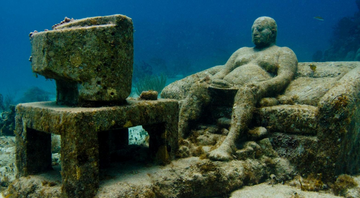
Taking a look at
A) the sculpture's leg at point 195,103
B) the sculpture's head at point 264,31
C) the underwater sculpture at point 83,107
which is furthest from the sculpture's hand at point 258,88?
the sculpture's head at point 264,31

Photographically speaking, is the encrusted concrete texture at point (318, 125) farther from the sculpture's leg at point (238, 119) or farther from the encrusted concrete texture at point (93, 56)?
the encrusted concrete texture at point (93, 56)

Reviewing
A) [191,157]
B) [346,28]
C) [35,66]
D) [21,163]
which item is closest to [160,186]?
[191,157]

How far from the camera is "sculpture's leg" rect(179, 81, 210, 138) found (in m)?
4.70

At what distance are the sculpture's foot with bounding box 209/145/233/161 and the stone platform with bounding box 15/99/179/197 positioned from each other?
0.57m

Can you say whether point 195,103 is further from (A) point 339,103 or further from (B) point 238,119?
(A) point 339,103

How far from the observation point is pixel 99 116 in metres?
2.67

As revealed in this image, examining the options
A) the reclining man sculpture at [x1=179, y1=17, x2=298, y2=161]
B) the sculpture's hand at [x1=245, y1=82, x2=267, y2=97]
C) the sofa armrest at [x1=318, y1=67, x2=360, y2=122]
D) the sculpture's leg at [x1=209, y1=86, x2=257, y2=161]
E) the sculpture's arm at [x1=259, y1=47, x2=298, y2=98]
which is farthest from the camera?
the sculpture's arm at [x1=259, y1=47, x2=298, y2=98]

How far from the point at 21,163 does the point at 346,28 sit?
29.2 m

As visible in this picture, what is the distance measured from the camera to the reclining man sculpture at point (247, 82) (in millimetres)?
4094

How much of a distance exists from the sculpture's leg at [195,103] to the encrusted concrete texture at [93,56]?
6.19ft

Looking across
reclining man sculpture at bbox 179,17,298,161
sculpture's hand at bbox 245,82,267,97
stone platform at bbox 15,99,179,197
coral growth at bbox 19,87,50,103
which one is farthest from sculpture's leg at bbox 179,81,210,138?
coral growth at bbox 19,87,50,103

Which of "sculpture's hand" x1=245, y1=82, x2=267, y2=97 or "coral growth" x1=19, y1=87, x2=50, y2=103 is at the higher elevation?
"sculpture's hand" x1=245, y1=82, x2=267, y2=97

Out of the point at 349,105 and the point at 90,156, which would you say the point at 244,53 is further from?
the point at 90,156

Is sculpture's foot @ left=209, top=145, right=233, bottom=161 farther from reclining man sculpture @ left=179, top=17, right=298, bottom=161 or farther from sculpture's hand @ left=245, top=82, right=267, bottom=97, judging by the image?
sculpture's hand @ left=245, top=82, right=267, bottom=97
